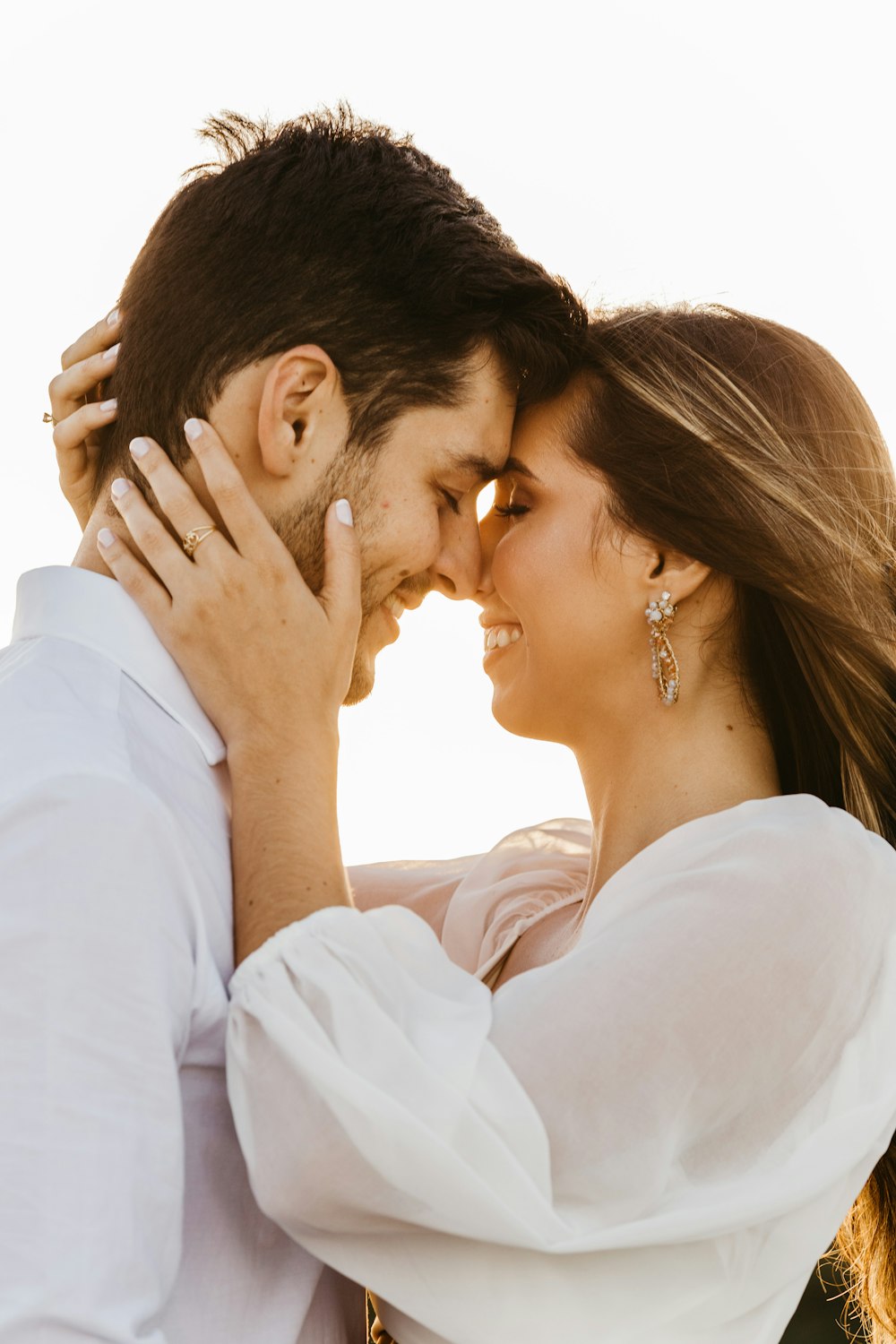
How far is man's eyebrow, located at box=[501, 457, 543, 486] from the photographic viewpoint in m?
2.86

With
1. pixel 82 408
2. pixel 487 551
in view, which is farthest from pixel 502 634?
pixel 82 408

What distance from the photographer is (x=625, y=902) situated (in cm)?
219

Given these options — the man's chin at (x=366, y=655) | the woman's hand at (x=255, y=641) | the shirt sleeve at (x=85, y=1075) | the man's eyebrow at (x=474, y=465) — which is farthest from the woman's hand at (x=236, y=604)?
the shirt sleeve at (x=85, y=1075)

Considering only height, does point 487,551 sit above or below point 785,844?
above

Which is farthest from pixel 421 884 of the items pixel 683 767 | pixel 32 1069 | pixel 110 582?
pixel 32 1069

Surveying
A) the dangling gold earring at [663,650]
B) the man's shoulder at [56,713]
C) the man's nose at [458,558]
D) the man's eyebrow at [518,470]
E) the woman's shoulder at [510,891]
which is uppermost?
the man's eyebrow at [518,470]

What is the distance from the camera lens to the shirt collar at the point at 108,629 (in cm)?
198

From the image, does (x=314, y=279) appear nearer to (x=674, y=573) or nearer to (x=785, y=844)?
(x=674, y=573)

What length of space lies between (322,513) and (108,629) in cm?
47

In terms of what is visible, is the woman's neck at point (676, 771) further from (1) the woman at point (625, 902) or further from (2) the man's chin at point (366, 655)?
(2) the man's chin at point (366, 655)

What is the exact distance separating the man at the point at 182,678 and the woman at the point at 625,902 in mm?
94

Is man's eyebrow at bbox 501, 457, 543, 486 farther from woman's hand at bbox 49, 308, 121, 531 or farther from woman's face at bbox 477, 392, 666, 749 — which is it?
woman's hand at bbox 49, 308, 121, 531

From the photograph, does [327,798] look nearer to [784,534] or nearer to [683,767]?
[683,767]

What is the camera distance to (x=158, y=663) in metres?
2.06
